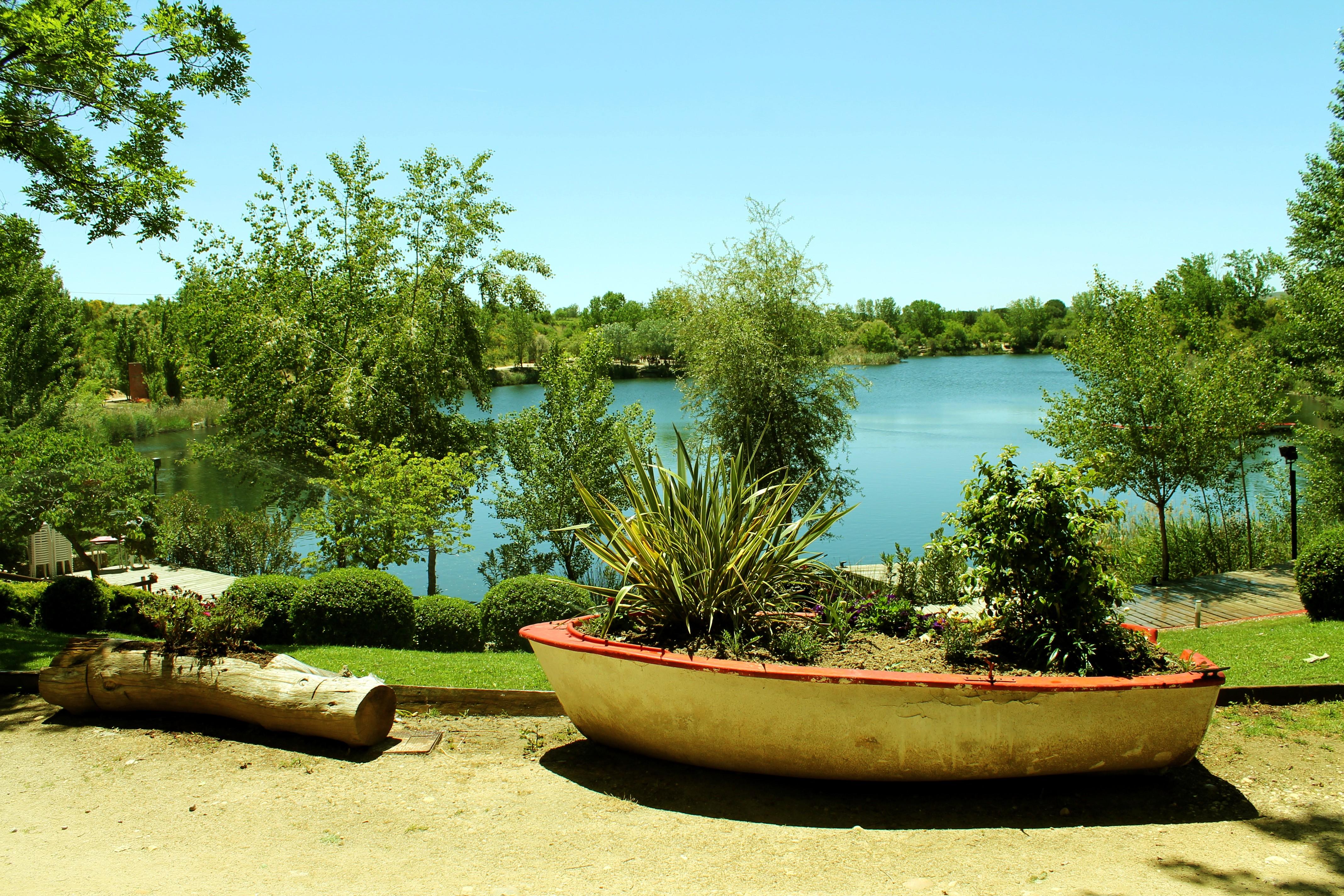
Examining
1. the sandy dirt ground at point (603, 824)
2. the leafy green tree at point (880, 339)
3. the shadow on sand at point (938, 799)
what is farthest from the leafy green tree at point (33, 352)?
the leafy green tree at point (880, 339)

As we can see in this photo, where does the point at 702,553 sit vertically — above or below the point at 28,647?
above

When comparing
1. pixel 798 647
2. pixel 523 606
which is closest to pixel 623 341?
pixel 523 606

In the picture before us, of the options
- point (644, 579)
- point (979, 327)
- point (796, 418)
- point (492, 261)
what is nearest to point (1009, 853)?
point (644, 579)

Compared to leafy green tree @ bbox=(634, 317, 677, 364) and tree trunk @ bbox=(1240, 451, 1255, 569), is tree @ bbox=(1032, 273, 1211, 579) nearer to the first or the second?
tree trunk @ bbox=(1240, 451, 1255, 569)

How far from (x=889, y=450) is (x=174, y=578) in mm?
29987

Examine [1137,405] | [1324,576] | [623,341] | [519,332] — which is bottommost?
[1324,576]

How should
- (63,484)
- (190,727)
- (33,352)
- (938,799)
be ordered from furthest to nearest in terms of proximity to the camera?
(33,352) → (63,484) → (190,727) → (938,799)

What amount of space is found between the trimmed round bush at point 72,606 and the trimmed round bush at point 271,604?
5.72ft

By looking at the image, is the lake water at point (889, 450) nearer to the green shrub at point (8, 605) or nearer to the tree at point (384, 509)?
the tree at point (384, 509)

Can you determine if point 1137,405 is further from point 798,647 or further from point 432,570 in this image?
point 432,570

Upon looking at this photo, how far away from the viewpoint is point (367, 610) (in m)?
8.82

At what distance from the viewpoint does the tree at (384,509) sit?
1416cm

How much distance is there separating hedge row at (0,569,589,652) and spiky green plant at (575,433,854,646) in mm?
3349

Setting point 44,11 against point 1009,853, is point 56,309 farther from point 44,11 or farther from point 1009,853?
point 1009,853
